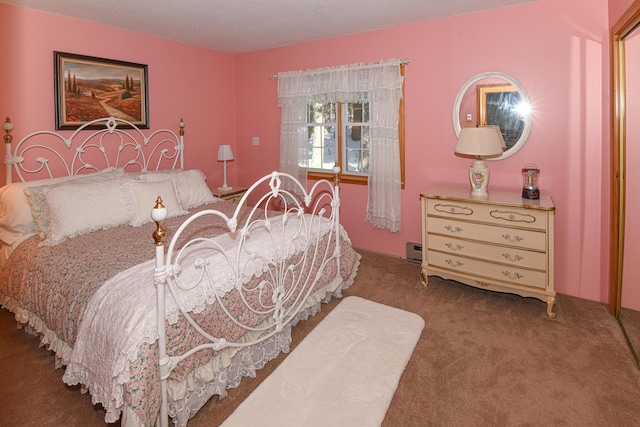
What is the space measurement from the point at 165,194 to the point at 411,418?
257 cm

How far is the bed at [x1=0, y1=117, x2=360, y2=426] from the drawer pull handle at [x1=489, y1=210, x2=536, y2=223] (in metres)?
1.28

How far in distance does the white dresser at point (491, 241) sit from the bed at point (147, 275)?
2.78 ft

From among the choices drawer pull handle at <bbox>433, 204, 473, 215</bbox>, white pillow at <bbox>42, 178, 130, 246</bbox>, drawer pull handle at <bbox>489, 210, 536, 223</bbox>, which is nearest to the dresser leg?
drawer pull handle at <bbox>489, 210, 536, 223</bbox>

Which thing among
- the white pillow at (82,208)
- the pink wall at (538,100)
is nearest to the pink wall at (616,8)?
the pink wall at (538,100)

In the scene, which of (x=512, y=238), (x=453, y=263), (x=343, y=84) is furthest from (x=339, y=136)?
(x=512, y=238)

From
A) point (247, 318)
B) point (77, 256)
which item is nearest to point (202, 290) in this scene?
point (247, 318)

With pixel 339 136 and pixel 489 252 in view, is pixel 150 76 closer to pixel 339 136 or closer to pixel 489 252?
pixel 339 136

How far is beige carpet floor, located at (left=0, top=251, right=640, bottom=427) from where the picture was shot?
196 centimetres

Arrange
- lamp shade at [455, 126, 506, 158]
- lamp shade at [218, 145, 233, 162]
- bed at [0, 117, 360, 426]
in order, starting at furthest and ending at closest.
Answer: lamp shade at [218, 145, 233, 162] → lamp shade at [455, 126, 506, 158] → bed at [0, 117, 360, 426]

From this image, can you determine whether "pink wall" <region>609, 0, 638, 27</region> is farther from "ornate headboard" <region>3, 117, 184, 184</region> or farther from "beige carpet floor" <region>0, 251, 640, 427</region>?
"ornate headboard" <region>3, 117, 184, 184</region>

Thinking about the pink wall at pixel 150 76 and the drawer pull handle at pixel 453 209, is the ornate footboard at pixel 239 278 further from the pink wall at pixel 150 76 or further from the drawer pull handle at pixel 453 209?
the pink wall at pixel 150 76

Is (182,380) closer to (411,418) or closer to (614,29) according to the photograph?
(411,418)

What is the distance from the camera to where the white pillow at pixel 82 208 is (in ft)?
8.75

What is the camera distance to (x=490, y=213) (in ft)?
10.3
